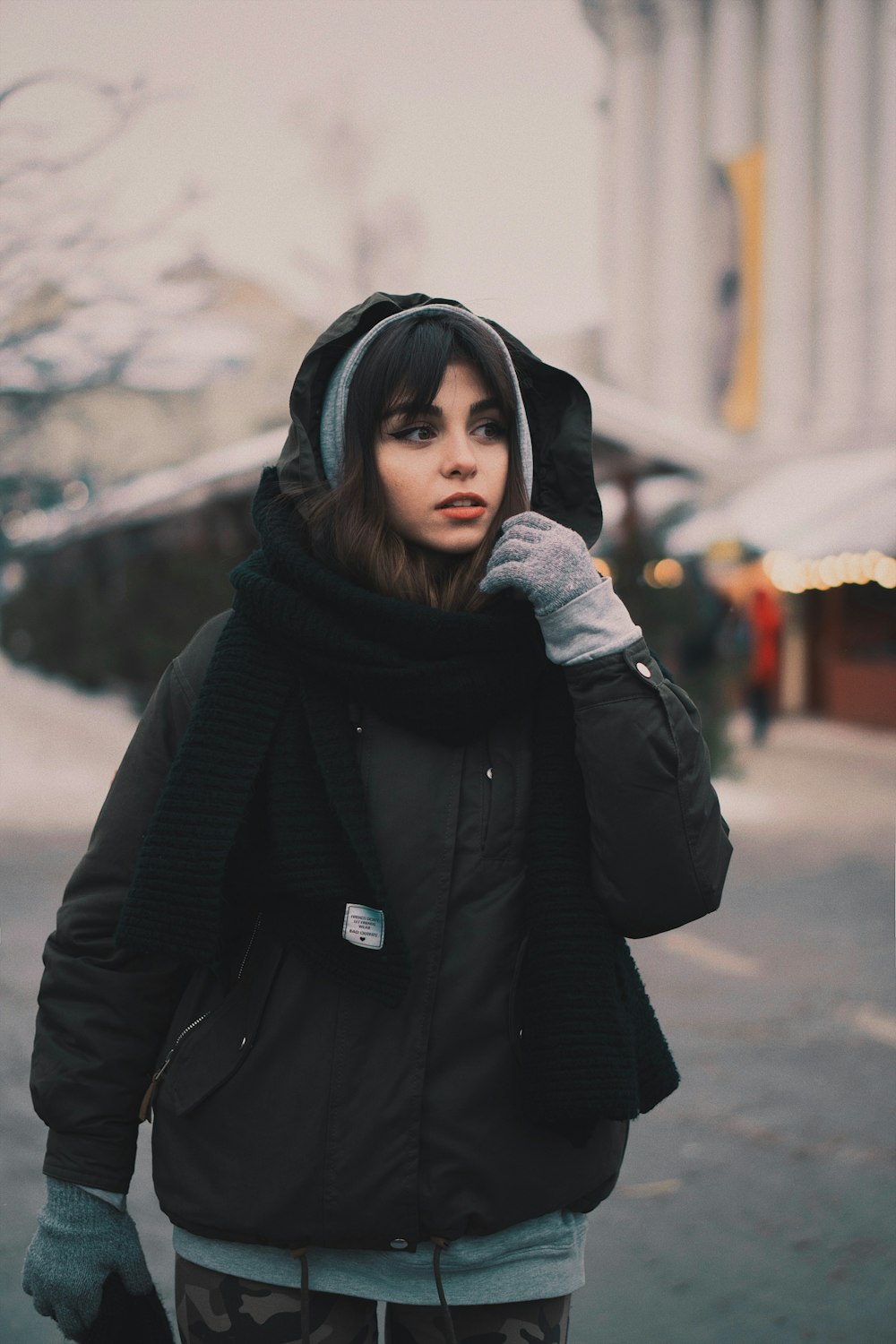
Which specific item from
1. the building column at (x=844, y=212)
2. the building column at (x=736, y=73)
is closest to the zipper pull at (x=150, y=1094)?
the building column at (x=844, y=212)

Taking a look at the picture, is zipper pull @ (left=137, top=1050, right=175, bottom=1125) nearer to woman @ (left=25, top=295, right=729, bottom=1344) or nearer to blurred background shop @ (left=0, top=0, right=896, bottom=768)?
woman @ (left=25, top=295, right=729, bottom=1344)

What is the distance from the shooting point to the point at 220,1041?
5.63ft

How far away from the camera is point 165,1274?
352 cm

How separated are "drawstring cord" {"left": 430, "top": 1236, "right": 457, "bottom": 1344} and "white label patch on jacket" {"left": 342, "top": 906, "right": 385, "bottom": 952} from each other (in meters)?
0.36

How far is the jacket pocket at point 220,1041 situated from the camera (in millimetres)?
1691

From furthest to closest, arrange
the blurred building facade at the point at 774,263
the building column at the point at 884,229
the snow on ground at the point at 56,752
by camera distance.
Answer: the building column at the point at 884,229, the blurred building facade at the point at 774,263, the snow on ground at the point at 56,752

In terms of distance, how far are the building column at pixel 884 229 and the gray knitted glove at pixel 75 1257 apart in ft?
73.9

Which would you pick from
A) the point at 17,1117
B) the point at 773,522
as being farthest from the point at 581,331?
the point at 17,1117

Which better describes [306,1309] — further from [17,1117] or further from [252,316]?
[252,316]

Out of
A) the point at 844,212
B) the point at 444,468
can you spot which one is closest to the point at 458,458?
the point at 444,468

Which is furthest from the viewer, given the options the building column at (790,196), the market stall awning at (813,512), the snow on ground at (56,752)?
the building column at (790,196)

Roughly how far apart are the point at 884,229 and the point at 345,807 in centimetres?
2283

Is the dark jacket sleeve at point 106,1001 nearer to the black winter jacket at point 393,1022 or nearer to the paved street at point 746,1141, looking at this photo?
the black winter jacket at point 393,1022

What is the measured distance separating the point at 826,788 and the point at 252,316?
7296mm
